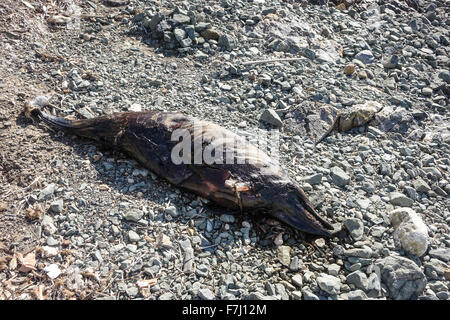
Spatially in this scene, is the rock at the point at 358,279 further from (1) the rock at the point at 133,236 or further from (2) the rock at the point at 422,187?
(1) the rock at the point at 133,236

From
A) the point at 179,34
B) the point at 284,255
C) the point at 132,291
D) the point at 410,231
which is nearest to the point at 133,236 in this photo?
the point at 132,291

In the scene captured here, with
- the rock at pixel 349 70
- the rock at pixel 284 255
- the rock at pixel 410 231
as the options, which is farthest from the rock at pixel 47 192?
the rock at pixel 349 70

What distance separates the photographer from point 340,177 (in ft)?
14.4

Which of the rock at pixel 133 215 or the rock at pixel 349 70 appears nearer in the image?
the rock at pixel 133 215

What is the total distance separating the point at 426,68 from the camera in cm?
626

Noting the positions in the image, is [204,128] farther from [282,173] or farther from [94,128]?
[94,128]

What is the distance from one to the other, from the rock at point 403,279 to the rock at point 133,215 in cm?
215

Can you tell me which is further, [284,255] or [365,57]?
[365,57]

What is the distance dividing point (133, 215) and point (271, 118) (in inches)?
79.0

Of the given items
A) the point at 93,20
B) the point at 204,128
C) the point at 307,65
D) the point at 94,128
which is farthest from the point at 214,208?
the point at 93,20

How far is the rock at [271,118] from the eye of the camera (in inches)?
194

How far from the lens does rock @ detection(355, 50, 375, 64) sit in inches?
242

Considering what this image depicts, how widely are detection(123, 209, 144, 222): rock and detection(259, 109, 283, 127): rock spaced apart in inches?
74.8

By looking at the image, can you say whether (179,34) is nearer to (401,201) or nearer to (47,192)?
(47,192)
